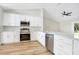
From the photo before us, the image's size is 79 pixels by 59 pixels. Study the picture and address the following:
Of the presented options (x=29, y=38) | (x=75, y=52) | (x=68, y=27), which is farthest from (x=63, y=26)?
(x=29, y=38)

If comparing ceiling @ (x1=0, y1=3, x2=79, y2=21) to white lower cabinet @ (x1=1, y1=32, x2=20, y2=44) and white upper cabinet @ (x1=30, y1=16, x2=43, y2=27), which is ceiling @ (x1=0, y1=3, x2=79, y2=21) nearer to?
white upper cabinet @ (x1=30, y1=16, x2=43, y2=27)

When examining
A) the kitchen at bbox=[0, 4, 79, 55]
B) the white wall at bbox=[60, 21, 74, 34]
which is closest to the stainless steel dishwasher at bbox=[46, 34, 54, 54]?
the kitchen at bbox=[0, 4, 79, 55]

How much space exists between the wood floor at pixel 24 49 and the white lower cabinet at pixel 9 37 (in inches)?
1.9

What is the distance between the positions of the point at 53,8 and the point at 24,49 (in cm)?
54

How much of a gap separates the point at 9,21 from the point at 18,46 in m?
0.29

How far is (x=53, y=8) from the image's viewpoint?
106cm

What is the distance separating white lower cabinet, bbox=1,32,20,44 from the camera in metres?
1.05

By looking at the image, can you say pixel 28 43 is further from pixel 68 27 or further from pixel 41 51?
pixel 68 27

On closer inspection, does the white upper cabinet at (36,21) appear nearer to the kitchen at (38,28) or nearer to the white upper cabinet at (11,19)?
the kitchen at (38,28)

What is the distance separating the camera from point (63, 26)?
105 cm

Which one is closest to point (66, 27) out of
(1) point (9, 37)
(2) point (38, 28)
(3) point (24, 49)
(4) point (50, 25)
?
(4) point (50, 25)

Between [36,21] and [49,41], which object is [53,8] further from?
[49,41]

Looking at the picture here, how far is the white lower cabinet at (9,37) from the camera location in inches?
41.3

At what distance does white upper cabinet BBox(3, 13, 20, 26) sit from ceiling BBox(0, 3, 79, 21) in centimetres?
7
